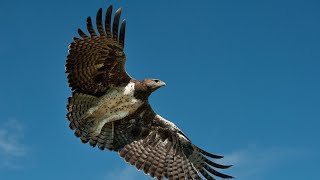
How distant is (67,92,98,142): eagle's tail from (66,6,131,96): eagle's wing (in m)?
0.15

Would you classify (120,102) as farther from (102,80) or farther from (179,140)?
(179,140)

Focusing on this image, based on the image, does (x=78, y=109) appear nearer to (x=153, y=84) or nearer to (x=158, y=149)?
(x=153, y=84)

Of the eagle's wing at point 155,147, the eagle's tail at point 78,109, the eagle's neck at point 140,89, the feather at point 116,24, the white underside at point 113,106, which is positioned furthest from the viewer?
the eagle's wing at point 155,147

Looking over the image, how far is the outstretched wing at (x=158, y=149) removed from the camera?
14.5 meters

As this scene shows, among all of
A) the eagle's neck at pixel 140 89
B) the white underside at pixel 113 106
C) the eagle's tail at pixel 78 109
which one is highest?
the eagle's neck at pixel 140 89

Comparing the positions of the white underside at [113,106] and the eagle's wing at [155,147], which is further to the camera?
the eagle's wing at [155,147]

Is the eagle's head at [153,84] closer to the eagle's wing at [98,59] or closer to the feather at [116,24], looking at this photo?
the eagle's wing at [98,59]

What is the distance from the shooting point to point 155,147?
48.8ft

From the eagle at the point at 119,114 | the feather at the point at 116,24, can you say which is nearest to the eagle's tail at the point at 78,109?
the eagle at the point at 119,114

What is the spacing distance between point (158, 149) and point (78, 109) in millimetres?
2536

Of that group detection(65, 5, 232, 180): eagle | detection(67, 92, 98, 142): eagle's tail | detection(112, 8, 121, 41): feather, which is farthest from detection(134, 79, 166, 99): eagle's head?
detection(112, 8, 121, 41): feather

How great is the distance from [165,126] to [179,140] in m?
0.51

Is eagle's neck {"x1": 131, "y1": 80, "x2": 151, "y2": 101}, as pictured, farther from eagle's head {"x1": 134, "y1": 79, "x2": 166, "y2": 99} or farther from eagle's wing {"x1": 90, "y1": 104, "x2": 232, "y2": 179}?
eagle's wing {"x1": 90, "y1": 104, "x2": 232, "y2": 179}

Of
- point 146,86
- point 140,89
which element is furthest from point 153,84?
point 140,89
